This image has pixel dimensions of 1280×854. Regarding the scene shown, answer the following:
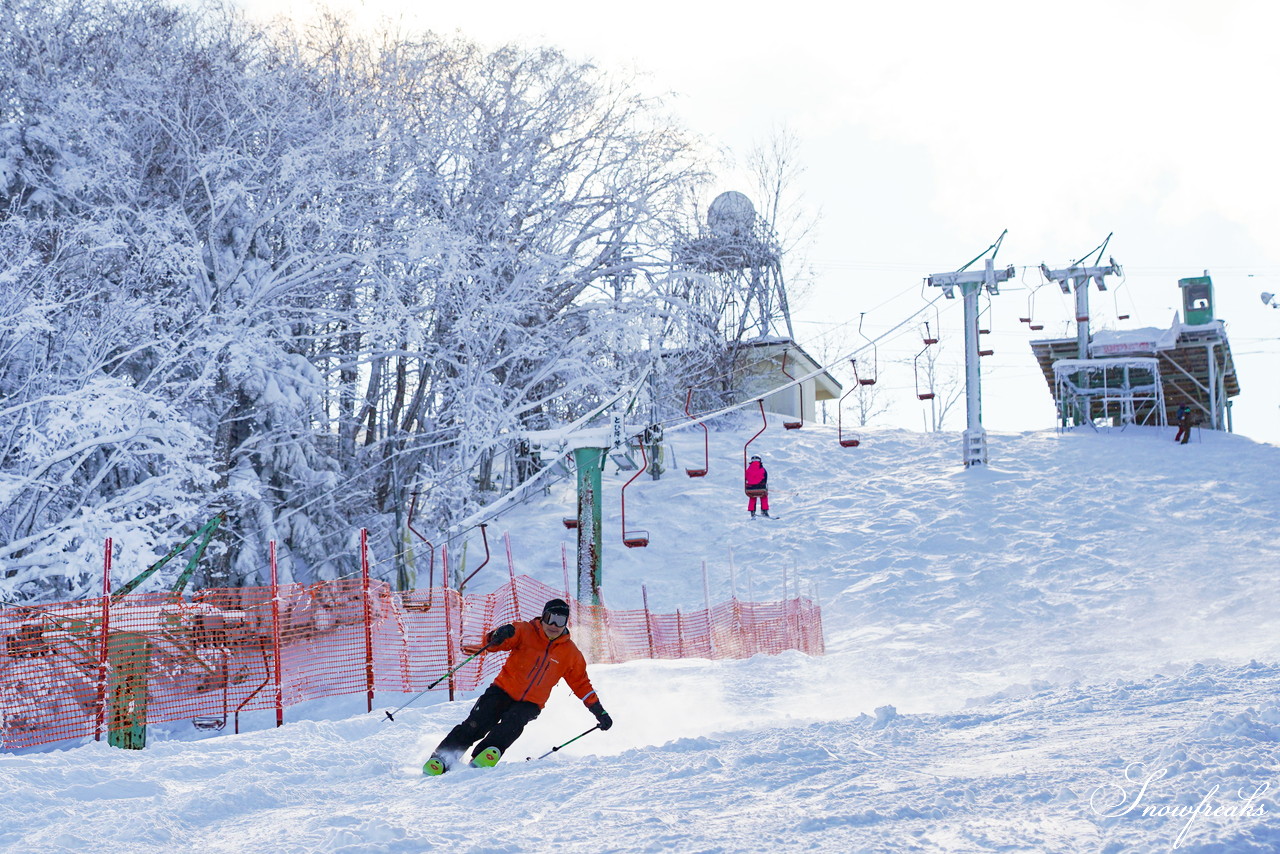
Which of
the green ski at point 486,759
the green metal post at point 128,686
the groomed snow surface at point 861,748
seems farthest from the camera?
the green metal post at point 128,686

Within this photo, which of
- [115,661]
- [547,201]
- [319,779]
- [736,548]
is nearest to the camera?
[319,779]

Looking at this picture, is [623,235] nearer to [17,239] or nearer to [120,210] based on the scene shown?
[120,210]

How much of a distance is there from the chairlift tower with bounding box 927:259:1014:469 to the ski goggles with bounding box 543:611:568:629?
2321cm

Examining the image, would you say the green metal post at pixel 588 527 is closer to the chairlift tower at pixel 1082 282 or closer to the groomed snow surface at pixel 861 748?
the groomed snow surface at pixel 861 748

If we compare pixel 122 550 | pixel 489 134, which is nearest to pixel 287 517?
pixel 122 550

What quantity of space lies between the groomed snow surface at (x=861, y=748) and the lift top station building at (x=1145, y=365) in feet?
42.6

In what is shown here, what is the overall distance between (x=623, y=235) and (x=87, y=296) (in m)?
12.8

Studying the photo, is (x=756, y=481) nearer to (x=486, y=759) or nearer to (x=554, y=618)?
(x=554, y=618)

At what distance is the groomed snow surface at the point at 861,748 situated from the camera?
17.4 feet

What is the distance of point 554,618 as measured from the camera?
8.37 metres

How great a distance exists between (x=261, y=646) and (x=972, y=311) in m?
22.2

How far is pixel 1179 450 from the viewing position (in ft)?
103

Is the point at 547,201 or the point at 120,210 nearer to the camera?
the point at 120,210

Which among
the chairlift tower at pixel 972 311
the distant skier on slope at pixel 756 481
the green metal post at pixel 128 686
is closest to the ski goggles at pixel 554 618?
the green metal post at pixel 128 686
